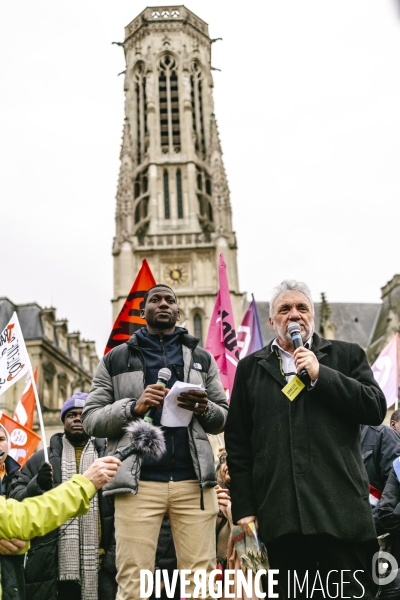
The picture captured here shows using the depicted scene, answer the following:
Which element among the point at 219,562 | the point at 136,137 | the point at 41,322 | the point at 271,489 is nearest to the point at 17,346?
the point at 219,562

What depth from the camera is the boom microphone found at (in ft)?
11.9

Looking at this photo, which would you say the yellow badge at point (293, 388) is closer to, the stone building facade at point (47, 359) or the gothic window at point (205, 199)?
the stone building facade at point (47, 359)

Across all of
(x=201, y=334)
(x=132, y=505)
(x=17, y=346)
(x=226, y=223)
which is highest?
(x=226, y=223)

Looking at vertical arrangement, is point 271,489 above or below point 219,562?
above

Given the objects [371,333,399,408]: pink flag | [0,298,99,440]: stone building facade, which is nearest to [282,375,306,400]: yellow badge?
[371,333,399,408]: pink flag

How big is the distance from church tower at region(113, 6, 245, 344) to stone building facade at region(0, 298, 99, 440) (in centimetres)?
560

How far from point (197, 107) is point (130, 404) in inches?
1874

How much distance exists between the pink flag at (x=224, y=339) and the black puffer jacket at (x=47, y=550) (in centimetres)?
332

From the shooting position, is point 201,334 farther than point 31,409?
Yes

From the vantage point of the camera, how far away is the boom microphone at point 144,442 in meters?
3.62

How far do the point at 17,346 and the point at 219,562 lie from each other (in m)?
3.45

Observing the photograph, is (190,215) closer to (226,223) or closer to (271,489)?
(226,223)

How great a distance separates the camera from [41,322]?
39.7 m

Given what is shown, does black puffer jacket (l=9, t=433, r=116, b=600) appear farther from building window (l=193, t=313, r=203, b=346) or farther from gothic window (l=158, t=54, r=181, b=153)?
gothic window (l=158, t=54, r=181, b=153)
